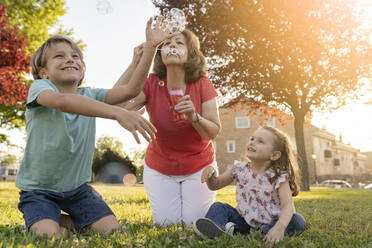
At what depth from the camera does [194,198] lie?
383cm

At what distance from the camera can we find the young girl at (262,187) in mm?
2969

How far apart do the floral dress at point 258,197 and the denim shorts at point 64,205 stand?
4.27 feet

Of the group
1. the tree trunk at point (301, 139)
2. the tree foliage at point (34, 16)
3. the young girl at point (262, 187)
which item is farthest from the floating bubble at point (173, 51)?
the tree trunk at point (301, 139)

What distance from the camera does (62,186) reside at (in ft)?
10.1

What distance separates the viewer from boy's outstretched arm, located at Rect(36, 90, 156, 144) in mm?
2168

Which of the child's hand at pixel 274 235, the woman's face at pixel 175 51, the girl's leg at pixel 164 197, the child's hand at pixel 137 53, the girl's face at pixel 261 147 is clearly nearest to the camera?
the child's hand at pixel 274 235

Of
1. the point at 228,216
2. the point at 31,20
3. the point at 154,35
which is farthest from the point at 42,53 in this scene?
the point at 31,20

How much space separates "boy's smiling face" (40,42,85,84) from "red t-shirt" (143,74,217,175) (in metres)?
1.00

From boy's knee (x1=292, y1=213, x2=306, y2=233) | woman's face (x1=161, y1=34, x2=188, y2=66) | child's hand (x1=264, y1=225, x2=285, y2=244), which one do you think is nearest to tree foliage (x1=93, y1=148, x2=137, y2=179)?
woman's face (x1=161, y1=34, x2=188, y2=66)

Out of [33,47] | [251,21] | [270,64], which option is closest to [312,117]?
[270,64]

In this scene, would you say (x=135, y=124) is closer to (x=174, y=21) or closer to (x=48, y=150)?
(x=48, y=150)

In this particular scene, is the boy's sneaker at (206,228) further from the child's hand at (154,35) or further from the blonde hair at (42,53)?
the blonde hair at (42,53)

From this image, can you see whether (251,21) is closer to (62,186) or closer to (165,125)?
(165,125)

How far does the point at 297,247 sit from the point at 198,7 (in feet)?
39.7
